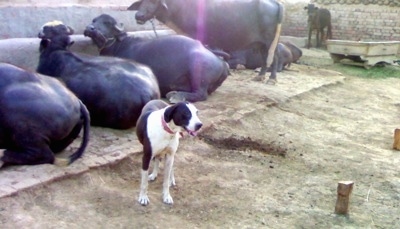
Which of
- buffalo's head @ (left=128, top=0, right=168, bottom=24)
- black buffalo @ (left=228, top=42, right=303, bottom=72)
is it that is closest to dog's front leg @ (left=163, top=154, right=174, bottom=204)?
buffalo's head @ (left=128, top=0, right=168, bottom=24)

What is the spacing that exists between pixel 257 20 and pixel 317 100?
1.59 m

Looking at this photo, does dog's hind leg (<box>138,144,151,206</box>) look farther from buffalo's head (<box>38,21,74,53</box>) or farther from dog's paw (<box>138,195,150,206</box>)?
buffalo's head (<box>38,21,74,53</box>)

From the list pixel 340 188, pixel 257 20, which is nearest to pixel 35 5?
pixel 257 20

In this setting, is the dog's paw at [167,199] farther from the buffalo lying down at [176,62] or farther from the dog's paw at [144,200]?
the buffalo lying down at [176,62]

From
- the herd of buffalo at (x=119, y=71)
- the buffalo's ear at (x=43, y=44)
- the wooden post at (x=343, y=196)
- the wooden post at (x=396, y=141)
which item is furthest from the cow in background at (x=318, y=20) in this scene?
the wooden post at (x=343, y=196)

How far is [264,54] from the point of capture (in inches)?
350

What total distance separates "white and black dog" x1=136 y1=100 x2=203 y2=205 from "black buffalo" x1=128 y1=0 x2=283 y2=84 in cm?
457

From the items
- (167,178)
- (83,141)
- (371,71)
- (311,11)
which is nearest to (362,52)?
(371,71)

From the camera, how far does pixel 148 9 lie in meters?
Answer: 8.07

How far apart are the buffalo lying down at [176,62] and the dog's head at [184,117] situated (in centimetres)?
297

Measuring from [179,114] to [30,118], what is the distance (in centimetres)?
122

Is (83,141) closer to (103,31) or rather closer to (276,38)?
(103,31)

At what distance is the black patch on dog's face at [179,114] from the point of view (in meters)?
3.53

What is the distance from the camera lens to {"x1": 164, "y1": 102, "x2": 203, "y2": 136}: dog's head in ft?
11.6
